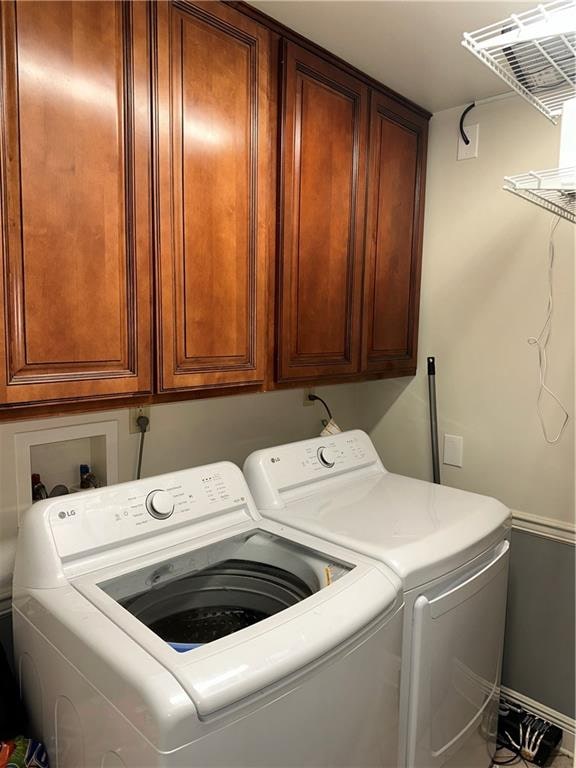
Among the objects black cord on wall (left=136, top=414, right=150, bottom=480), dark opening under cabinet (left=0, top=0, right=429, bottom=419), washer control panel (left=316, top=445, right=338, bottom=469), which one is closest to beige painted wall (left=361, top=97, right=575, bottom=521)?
dark opening under cabinet (left=0, top=0, right=429, bottom=419)

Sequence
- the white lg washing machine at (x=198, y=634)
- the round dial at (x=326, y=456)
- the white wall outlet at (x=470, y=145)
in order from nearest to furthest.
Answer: the white lg washing machine at (x=198, y=634) → the round dial at (x=326, y=456) → the white wall outlet at (x=470, y=145)

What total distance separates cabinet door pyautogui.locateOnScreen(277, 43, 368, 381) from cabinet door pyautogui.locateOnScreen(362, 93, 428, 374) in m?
0.08

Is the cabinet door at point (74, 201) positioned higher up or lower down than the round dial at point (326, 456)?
higher up

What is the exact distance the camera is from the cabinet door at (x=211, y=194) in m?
1.24

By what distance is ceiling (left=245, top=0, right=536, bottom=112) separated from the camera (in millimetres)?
1395

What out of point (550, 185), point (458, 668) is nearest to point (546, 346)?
point (550, 185)

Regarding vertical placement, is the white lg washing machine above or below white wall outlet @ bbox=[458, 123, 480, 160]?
below

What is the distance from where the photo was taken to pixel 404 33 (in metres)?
1.52

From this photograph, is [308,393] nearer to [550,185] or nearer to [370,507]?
[370,507]

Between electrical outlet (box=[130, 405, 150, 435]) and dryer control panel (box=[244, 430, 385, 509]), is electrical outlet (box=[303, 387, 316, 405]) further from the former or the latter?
electrical outlet (box=[130, 405, 150, 435])

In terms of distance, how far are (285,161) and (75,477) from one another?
3.79 feet

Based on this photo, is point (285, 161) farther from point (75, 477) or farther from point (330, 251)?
point (75, 477)

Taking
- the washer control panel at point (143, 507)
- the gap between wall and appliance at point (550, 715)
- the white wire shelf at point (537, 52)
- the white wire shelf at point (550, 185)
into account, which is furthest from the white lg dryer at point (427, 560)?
the white wire shelf at point (537, 52)

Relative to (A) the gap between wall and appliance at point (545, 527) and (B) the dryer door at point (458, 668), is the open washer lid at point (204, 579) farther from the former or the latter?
(A) the gap between wall and appliance at point (545, 527)
